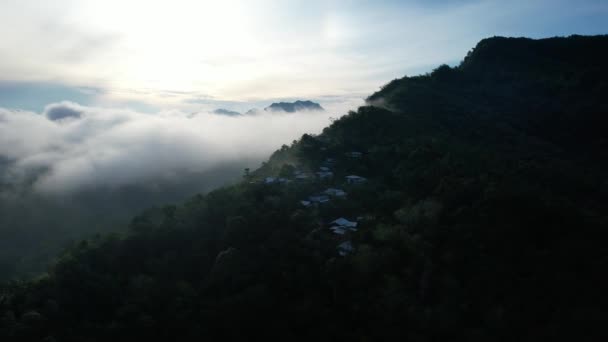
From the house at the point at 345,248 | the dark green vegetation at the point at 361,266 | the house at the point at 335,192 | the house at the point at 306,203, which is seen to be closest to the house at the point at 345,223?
the dark green vegetation at the point at 361,266

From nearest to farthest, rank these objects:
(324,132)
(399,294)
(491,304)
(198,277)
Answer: (491,304) → (399,294) → (198,277) → (324,132)

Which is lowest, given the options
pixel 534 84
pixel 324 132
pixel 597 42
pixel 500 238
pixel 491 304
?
pixel 491 304

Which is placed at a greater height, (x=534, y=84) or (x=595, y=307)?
(x=534, y=84)

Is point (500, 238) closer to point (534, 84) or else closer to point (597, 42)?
point (534, 84)

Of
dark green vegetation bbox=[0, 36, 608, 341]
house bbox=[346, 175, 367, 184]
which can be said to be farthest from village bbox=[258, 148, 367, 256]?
dark green vegetation bbox=[0, 36, 608, 341]

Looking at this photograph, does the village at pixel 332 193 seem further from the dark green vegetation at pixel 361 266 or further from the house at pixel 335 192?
the dark green vegetation at pixel 361 266

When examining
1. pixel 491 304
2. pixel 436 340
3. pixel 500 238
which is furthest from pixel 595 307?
pixel 436 340

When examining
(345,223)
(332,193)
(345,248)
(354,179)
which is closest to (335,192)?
(332,193)
